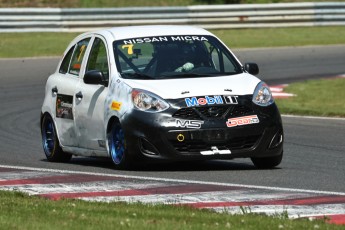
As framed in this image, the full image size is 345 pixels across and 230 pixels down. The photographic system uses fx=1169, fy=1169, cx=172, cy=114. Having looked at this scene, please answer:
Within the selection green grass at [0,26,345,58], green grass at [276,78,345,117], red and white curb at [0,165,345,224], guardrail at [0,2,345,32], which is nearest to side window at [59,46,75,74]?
red and white curb at [0,165,345,224]

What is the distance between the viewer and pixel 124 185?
10.7 m

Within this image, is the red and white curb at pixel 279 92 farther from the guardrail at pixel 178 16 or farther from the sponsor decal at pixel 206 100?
the guardrail at pixel 178 16

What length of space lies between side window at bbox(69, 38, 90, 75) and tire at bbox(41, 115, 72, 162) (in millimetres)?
718

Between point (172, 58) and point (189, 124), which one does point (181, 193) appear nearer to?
point (189, 124)

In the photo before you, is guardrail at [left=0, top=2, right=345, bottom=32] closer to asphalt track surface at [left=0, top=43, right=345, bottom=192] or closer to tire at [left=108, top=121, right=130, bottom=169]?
asphalt track surface at [left=0, top=43, right=345, bottom=192]

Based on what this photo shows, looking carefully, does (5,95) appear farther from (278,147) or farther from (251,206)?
(251,206)

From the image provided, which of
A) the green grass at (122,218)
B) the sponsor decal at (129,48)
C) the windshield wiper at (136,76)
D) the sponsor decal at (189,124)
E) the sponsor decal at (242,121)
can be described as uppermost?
the green grass at (122,218)

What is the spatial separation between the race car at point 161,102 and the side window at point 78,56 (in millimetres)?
17

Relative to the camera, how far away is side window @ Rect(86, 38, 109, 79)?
13.0 meters

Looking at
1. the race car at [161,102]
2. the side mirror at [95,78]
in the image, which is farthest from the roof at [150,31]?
the side mirror at [95,78]

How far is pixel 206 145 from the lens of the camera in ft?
39.1

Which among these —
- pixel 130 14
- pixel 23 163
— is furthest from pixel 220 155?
pixel 130 14

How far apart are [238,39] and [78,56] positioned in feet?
64.6

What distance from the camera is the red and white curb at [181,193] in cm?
897
